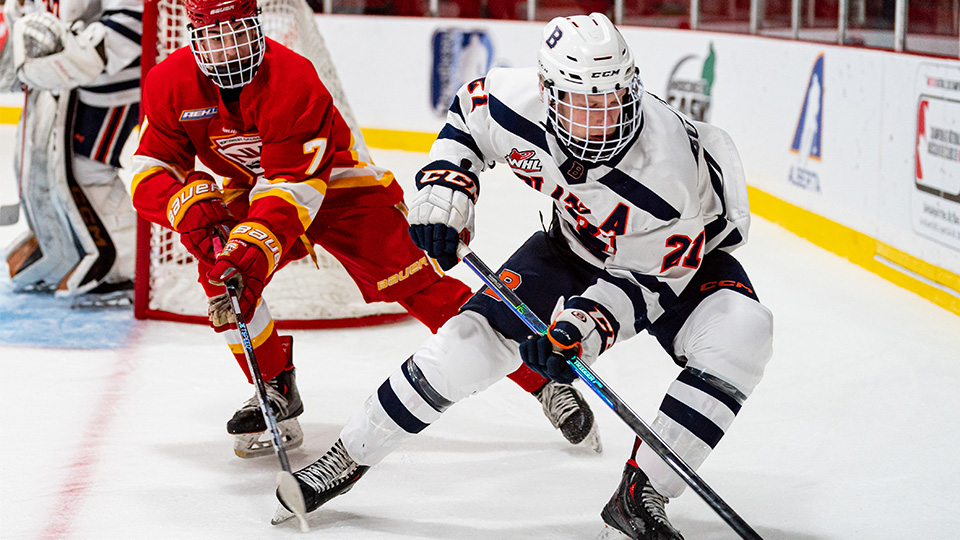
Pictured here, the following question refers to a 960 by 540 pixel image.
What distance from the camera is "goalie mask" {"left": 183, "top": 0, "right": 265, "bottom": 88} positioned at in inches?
89.0

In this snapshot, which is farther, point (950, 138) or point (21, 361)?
point (950, 138)

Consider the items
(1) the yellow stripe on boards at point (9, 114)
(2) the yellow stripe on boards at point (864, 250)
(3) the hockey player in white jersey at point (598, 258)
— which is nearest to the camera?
(3) the hockey player in white jersey at point (598, 258)

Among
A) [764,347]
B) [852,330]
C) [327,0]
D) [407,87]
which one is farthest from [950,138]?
[327,0]

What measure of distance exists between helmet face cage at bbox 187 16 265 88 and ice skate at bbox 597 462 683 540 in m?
1.13

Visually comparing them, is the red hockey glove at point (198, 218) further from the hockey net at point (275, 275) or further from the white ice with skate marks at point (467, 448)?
the hockey net at point (275, 275)

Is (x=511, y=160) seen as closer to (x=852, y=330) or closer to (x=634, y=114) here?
(x=634, y=114)

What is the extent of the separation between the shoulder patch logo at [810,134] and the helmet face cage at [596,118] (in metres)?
3.08

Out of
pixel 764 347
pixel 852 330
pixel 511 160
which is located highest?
pixel 511 160

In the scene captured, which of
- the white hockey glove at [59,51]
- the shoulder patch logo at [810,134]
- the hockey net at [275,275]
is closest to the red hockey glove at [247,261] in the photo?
the hockey net at [275,275]

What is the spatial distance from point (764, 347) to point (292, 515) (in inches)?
36.6

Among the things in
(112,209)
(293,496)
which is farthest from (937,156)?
(112,209)

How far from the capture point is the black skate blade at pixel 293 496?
6.70 ft

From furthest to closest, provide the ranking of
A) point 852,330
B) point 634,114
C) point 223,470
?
point 852,330 → point 223,470 → point 634,114

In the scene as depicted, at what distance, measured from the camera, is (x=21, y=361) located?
3.12m
